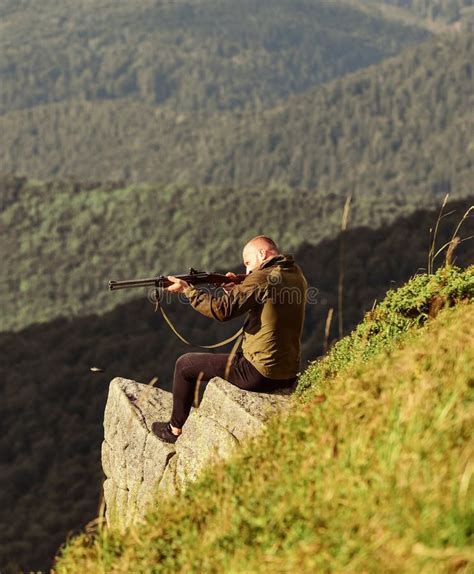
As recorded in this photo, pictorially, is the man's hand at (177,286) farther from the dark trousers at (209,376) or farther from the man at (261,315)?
the dark trousers at (209,376)

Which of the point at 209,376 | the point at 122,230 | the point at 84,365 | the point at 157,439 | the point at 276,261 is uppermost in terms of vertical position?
the point at 276,261

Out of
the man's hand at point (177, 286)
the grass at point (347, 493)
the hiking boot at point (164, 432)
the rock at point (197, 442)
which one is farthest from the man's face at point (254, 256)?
the grass at point (347, 493)

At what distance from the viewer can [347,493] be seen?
5.38m

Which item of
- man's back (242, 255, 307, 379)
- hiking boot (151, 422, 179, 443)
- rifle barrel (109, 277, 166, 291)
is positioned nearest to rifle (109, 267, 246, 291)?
rifle barrel (109, 277, 166, 291)

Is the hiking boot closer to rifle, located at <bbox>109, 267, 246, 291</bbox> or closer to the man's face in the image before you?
rifle, located at <bbox>109, 267, 246, 291</bbox>

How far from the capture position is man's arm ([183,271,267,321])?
9266 millimetres

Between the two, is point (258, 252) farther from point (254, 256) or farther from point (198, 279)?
point (198, 279)

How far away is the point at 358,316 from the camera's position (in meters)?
64.4

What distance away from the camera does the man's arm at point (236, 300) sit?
927 centimetres

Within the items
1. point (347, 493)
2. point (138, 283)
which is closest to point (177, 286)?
point (138, 283)

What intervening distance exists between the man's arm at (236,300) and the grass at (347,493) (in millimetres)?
2055

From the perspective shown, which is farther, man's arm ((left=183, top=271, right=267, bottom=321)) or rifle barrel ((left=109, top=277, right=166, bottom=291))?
rifle barrel ((left=109, top=277, right=166, bottom=291))

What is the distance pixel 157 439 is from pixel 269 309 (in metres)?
1.65

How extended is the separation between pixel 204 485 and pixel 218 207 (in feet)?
398
